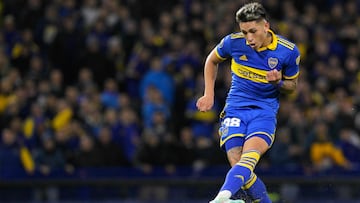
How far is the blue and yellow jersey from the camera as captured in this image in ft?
35.2

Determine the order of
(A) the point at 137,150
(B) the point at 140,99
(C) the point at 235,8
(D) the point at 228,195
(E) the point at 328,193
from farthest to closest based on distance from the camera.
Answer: (C) the point at 235,8 < (B) the point at 140,99 < (A) the point at 137,150 < (E) the point at 328,193 < (D) the point at 228,195

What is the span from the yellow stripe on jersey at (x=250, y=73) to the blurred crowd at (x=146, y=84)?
575 centimetres

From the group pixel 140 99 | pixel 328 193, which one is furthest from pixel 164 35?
pixel 328 193

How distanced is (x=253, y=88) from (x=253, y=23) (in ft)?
2.69

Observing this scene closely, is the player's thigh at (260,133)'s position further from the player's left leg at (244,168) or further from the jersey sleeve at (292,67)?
the jersey sleeve at (292,67)

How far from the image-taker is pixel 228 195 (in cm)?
986

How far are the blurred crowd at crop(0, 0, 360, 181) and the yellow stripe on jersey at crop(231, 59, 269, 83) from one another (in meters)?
5.75

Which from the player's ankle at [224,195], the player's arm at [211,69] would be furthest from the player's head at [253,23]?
the player's ankle at [224,195]

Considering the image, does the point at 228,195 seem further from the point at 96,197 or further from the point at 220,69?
the point at 220,69

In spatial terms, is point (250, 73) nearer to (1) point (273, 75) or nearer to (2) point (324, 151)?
(1) point (273, 75)

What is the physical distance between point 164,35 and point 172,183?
3.55 metres

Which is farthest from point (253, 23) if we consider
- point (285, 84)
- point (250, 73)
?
point (285, 84)

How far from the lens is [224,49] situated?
11.0 m

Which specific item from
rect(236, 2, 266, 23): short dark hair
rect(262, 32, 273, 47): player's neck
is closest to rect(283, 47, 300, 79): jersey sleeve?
rect(262, 32, 273, 47): player's neck
